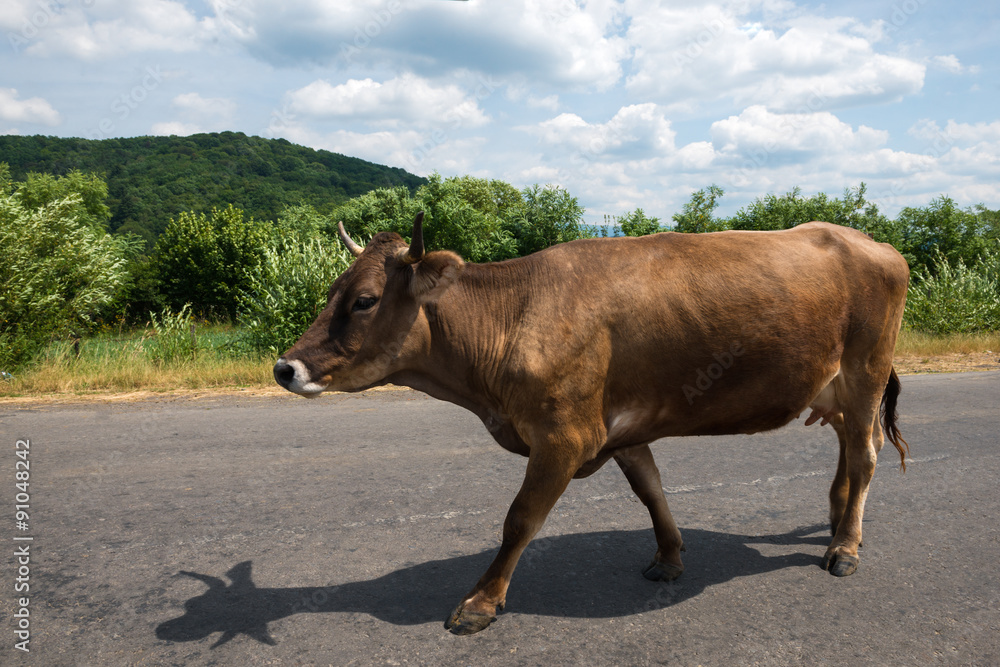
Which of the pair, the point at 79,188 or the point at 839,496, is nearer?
the point at 839,496

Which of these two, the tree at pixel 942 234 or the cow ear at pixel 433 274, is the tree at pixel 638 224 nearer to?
the tree at pixel 942 234

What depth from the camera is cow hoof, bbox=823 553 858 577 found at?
139 inches

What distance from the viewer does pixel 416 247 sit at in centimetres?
307

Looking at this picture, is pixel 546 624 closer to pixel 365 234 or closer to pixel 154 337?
pixel 154 337

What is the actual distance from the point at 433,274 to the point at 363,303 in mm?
371

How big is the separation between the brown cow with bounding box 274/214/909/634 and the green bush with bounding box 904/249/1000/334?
14.8m

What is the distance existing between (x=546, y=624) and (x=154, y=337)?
12593 millimetres

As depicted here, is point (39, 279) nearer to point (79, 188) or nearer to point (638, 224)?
point (638, 224)

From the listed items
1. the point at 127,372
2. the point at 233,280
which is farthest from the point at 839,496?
the point at 233,280

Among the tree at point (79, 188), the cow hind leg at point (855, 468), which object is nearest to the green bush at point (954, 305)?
the cow hind leg at point (855, 468)

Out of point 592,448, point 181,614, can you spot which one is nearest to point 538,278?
point 592,448

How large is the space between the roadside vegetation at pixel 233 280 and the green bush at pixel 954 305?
35mm

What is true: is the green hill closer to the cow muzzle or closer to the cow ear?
the cow ear

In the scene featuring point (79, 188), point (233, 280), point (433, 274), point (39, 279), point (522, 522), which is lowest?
point (233, 280)
